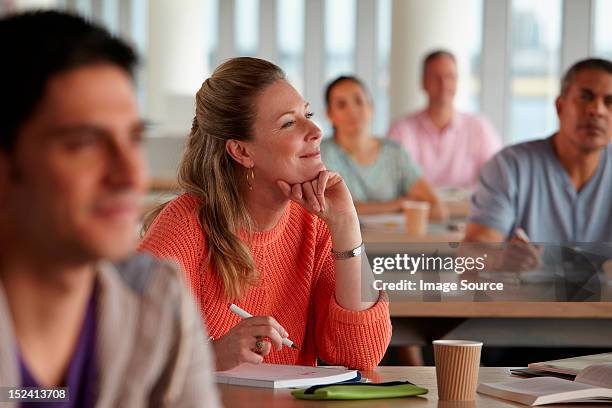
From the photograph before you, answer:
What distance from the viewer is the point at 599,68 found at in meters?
3.00

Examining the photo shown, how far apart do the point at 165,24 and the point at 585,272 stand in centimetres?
604

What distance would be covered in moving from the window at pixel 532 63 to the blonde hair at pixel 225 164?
6.73 metres

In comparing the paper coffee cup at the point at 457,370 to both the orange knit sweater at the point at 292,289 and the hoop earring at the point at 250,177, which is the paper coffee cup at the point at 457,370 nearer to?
the orange knit sweater at the point at 292,289

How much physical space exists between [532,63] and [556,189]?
591 cm

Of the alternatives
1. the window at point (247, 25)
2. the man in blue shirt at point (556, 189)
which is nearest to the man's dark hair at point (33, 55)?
the man in blue shirt at point (556, 189)

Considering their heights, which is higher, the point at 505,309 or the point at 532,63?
the point at 532,63

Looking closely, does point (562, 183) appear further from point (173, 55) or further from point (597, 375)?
point (173, 55)

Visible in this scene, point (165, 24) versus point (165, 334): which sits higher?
point (165, 24)

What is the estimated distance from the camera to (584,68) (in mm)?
3014

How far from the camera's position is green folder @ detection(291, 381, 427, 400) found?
1587 millimetres

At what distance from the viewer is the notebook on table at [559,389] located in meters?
1.59

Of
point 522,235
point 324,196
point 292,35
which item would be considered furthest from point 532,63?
point 324,196

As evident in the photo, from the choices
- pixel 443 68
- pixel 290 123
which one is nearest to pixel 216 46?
pixel 443 68

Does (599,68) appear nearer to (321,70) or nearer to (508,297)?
(508,297)
